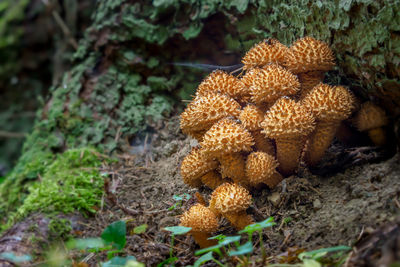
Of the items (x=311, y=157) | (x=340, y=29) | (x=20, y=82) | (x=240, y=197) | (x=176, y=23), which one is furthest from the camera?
(x=20, y=82)

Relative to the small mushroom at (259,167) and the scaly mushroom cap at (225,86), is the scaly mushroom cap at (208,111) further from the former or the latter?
the small mushroom at (259,167)

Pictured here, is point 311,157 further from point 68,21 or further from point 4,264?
point 68,21

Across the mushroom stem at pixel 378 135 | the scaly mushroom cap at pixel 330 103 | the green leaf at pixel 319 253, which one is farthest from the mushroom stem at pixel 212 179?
the mushroom stem at pixel 378 135

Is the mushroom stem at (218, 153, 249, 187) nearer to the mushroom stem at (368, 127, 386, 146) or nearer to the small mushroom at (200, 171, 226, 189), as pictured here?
the small mushroom at (200, 171, 226, 189)

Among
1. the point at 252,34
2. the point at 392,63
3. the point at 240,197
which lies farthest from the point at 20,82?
the point at 392,63

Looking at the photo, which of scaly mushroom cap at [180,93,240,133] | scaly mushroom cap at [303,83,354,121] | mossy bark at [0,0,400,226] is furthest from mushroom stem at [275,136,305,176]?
mossy bark at [0,0,400,226]

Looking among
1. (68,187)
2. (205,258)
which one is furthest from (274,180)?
(68,187)
